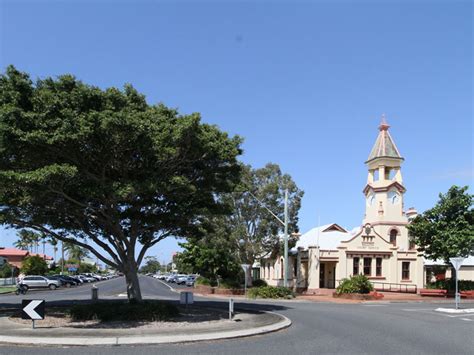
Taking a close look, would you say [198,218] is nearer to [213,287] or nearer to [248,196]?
[248,196]

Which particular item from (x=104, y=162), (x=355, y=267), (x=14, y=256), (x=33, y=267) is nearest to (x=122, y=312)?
(x=104, y=162)

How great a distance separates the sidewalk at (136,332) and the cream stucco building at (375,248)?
27862mm

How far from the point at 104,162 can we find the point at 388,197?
3630 cm

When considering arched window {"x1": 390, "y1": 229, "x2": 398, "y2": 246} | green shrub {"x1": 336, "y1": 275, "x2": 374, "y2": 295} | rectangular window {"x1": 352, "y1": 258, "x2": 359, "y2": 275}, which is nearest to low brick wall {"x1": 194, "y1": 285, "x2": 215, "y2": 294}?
green shrub {"x1": 336, "y1": 275, "x2": 374, "y2": 295}

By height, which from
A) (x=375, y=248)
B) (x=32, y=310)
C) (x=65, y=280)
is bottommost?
(x=65, y=280)

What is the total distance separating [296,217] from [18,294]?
24684 mm

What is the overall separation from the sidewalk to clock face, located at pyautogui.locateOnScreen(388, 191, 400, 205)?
3274cm

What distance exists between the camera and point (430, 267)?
5403 centimetres

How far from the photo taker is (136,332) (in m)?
15.2

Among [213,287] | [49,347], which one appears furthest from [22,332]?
[213,287]

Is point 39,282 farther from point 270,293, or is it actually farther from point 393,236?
point 393,236

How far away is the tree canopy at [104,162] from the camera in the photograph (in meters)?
15.7

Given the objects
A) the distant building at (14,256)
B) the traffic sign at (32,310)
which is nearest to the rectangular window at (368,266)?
the traffic sign at (32,310)

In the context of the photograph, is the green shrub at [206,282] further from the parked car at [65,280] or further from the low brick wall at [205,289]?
the parked car at [65,280]
